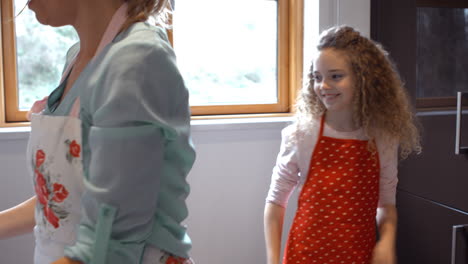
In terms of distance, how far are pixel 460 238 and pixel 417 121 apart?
1.35 feet

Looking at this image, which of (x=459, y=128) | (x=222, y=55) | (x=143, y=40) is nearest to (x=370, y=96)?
(x=459, y=128)

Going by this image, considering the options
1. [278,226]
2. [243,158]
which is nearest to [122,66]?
[278,226]

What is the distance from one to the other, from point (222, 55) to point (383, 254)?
1226 mm

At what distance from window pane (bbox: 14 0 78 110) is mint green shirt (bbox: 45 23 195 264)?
1.45 metres

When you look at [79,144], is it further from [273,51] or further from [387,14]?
[273,51]

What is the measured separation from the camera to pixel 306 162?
4.23ft

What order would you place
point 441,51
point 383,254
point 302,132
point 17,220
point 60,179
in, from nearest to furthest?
point 60,179 < point 17,220 < point 383,254 < point 302,132 < point 441,51

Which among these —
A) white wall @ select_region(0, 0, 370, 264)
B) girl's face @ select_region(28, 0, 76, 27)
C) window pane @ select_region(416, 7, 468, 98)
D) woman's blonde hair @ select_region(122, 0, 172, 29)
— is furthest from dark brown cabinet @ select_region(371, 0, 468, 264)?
girl's face @ select_region(28, 0, 76, 27)

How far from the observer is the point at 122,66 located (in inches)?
21.6

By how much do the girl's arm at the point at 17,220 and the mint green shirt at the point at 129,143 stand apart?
0.27 m

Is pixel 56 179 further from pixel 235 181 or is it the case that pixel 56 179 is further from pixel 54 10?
pixel 235 181

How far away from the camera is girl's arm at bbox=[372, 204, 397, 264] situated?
1203 mm

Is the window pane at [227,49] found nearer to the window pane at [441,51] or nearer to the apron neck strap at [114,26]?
the window pane at [441,51]

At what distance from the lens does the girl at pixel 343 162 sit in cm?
125
